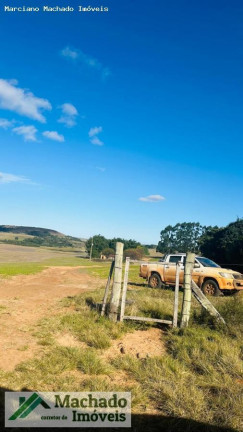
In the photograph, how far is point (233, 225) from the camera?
40781mm

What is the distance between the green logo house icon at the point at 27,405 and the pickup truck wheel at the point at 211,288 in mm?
10152

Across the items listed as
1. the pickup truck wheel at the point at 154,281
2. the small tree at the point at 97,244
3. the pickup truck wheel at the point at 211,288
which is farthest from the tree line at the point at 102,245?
the pickup truck wheel at the point at 211,288

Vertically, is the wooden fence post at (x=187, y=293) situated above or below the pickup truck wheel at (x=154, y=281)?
above

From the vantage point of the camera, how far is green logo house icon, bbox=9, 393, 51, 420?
382 centimetres

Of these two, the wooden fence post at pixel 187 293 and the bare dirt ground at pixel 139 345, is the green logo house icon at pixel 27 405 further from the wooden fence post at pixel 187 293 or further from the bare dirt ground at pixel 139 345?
the wooden fence post at pixel 187 293

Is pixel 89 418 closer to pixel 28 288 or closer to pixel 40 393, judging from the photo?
pixel 40 393

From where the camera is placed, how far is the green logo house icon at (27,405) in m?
3.82

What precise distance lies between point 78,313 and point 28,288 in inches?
262

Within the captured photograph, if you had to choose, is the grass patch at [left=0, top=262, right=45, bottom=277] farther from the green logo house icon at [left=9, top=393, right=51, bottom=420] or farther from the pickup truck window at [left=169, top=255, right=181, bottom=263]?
the green logo house icon at [left=9, top=393, right=51, bottom=420]

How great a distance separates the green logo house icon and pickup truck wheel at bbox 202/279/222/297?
10152mm

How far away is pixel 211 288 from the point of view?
12898 millimetres

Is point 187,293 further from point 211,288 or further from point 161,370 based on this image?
point 211,288

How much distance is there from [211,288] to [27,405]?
1050 cm

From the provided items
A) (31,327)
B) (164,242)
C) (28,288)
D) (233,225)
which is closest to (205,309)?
(31,327)
